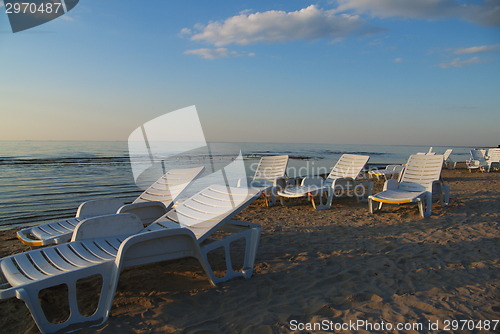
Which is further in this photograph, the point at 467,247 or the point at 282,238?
the point at 282,238

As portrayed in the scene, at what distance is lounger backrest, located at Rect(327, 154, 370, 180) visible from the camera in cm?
771

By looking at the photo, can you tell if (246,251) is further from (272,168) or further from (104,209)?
(272,168)

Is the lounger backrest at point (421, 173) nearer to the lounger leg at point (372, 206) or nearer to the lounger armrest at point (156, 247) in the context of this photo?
the lounger leg at point (372, 206)

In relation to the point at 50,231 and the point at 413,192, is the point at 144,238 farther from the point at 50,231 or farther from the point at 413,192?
the point at 413,192

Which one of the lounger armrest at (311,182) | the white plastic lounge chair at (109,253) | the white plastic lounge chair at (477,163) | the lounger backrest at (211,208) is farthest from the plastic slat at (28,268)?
the white plastic lounge chair at (477,163)

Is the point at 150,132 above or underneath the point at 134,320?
above

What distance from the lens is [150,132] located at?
6566 millimetres

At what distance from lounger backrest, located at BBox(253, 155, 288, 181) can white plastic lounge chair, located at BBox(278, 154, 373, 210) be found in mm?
648

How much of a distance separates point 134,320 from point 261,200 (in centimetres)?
583

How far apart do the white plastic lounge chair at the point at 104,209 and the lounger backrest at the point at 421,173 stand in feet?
14.0

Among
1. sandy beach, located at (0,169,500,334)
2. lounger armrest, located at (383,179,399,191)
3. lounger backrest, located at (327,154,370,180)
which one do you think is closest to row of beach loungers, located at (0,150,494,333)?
sandy beach, located at (0,169,500,334)

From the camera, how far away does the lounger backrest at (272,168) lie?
8.16 meters

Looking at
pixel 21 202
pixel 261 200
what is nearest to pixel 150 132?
pixel 261 200

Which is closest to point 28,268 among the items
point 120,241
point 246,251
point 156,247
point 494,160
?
point 120,241
